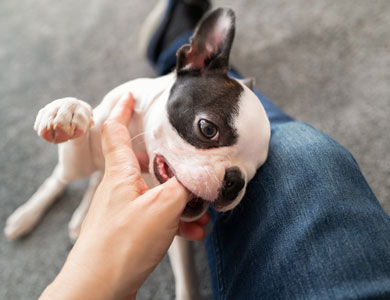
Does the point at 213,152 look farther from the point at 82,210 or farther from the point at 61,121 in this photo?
the point at 82,210

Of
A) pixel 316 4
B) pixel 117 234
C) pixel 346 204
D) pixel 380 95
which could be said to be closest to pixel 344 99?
pixel 380 95

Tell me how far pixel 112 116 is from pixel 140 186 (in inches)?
12.4

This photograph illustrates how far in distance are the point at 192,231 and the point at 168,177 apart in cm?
35

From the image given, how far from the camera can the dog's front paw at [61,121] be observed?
90cm

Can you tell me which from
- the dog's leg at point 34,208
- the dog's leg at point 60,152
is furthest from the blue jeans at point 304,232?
the dog's leg at point 34,208

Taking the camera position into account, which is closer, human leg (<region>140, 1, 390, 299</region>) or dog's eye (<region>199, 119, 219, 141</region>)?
human leg (<region>140, 1, 390, 299</region>)

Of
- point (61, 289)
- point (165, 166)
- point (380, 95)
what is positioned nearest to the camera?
point (61, 289)

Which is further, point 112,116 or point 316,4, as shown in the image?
point 316,4

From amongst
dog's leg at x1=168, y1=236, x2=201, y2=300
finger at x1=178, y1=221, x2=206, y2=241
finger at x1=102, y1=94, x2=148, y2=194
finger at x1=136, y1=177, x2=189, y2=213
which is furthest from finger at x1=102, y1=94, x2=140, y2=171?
dog's leg at x1=168, y1=236, x2=201, y2=300

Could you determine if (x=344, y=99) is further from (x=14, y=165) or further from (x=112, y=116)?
(x=14, y=165)

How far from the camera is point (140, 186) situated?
0.90 metres

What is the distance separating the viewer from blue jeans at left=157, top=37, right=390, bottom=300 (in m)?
0.80

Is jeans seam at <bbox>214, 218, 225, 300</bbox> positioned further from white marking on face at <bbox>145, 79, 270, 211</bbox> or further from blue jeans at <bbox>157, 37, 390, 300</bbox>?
white marking on face at <bbox>145, 79, 270, 211</bbox>

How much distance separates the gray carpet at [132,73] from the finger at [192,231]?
317mm
